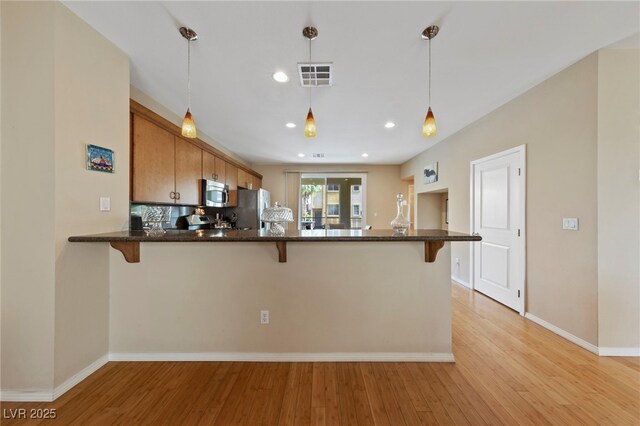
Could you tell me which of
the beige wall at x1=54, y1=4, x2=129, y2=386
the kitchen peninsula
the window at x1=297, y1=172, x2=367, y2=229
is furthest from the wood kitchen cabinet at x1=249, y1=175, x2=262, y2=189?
the kitchen peninsula

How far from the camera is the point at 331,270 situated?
205 centimetres

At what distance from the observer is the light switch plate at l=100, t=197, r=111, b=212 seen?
188 cm

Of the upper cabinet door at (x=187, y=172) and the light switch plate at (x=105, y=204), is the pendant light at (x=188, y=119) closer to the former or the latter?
the light switch plate at (x=105, y=204)

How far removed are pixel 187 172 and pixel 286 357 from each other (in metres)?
2.60

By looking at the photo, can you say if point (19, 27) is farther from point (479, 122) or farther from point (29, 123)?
Answer: point (479, 122)

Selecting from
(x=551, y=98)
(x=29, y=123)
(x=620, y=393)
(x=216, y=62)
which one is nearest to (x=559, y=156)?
(x=551, y=98)

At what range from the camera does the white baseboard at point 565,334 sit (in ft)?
7.05

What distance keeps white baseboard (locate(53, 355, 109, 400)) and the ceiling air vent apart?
9.76 feet

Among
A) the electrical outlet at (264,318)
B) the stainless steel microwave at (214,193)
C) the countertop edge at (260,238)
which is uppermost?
the stainless steel microwave at (214,193)

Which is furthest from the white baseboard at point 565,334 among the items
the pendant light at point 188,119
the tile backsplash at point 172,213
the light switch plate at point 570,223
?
the tile backsplash at point 172,213

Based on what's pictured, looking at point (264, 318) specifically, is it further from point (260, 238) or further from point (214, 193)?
point (214, 193)

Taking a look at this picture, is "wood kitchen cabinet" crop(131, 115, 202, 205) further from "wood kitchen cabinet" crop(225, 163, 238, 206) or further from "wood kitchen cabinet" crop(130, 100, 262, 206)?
"wood kitchen cabinet" crop(225, 163, 238, 206)

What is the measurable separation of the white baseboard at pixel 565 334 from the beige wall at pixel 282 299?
1.33 m

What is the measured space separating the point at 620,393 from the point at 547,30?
263 centimetres
